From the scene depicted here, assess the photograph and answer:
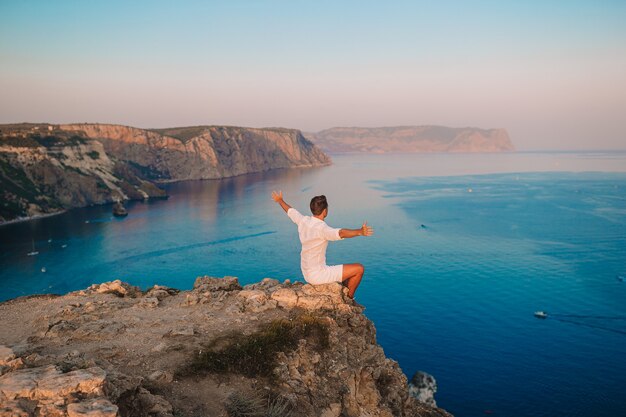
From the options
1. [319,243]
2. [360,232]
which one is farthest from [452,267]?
[360,232]

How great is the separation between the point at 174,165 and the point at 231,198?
64.5m

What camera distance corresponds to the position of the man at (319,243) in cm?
927

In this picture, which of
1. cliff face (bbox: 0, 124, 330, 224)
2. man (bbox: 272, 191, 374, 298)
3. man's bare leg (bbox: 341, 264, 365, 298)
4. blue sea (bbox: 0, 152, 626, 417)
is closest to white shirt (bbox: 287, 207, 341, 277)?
man (bbox: 272, 191, 374, 298)

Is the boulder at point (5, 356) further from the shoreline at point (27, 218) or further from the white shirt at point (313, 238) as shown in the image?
the shoreline at point (27, 218)

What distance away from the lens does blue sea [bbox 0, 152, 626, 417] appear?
30.9 metres

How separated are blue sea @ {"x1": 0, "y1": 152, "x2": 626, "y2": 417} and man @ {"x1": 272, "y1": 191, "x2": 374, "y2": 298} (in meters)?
21.2

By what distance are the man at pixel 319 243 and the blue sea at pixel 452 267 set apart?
69.5ft

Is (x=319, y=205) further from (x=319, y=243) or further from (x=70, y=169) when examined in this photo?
(x=70, y=169)

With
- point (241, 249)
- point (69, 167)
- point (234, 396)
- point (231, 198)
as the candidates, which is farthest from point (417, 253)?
point (69, 167)

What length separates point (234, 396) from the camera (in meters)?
7.73

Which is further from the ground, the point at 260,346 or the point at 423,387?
the point at 260,346

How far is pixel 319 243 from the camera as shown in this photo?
9773mm

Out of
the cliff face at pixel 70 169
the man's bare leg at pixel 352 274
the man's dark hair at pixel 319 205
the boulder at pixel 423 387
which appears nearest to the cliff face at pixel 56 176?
the cliff face at pixel 70 169

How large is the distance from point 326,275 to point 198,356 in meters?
3.53
